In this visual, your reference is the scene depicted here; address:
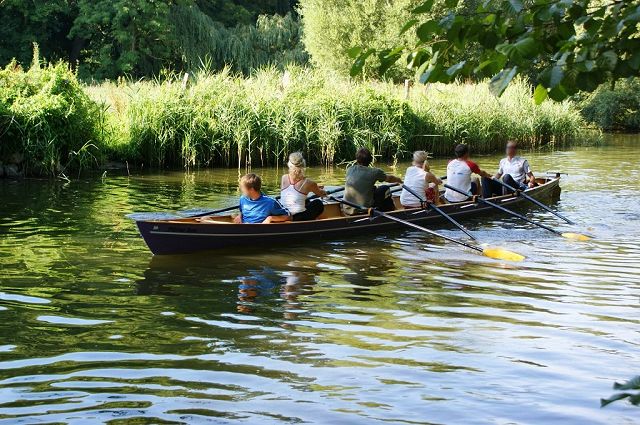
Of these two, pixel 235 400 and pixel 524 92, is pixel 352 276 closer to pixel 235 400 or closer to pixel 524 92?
pixel 235 400

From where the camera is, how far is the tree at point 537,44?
9.50ft

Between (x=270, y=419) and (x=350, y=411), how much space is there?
1.67ft

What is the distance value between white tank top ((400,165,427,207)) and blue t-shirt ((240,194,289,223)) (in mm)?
2753

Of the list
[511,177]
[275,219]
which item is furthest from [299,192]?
[511,177]

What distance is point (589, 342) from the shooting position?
23.1ft

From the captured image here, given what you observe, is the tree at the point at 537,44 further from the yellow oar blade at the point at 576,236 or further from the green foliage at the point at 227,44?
the green foliage at the point at 227,44

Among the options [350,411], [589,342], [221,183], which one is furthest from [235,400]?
[221,183]

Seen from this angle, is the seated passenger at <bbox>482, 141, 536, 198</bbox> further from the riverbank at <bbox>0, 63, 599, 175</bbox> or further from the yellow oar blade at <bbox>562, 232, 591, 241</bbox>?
the riverbank at <bbox>0, 63, 599, 175</bbox>

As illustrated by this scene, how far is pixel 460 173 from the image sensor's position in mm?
14211

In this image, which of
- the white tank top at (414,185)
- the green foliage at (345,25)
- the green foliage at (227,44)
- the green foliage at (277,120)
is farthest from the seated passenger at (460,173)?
the green foliage at (227,44)

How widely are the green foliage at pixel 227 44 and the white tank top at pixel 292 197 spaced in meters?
26.8

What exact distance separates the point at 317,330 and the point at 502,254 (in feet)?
13.5

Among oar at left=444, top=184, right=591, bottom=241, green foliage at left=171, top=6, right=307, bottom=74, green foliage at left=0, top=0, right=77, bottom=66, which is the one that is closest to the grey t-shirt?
oar at left=444, top=184, right=591, bottom=241

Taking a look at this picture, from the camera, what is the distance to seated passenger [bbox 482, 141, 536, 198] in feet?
50.5
